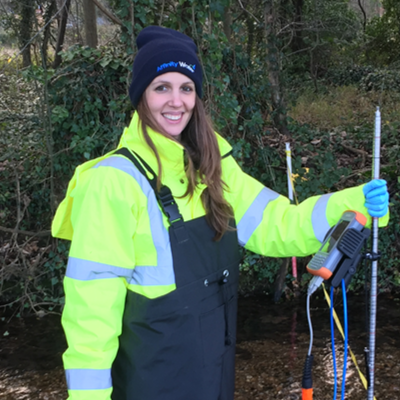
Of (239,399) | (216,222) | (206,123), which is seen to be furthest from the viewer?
(239,399)

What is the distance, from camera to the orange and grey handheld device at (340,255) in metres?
1.73

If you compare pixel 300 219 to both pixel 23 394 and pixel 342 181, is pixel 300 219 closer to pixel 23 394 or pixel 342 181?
pixel 23 394

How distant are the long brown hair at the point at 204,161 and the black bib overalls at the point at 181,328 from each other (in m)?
0.07

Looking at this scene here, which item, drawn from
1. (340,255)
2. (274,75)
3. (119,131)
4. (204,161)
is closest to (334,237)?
(340,255)

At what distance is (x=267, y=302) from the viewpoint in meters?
5.52

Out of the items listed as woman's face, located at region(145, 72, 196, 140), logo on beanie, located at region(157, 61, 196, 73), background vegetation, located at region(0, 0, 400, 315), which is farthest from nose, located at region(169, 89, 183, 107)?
background vegetation, located at region(0, 0, 400, 315)

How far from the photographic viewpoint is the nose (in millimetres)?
Answer: 1814

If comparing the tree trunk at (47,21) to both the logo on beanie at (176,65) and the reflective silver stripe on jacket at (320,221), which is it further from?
the reflective silver stripe on jacket at (320,221)

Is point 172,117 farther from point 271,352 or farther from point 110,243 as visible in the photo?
point 271,352

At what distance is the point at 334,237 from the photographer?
71.2 inches

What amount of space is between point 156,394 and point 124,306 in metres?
0.38

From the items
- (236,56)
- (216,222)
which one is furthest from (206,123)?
(236,56)

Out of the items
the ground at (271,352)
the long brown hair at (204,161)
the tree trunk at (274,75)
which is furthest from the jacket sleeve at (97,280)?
the tree trunk at (274,75)

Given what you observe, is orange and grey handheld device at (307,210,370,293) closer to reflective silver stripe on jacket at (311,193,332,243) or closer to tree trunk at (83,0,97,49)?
reflective silver stripe on jacket at (311,193,332,243)
